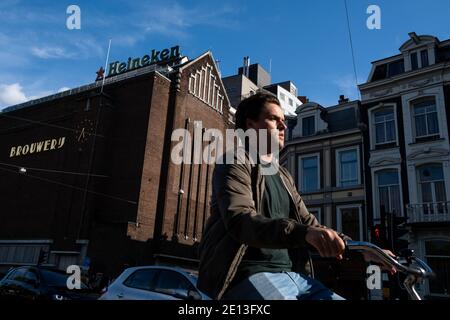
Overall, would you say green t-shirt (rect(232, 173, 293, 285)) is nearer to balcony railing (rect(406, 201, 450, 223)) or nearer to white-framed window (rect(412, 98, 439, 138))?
balcony railing (rect(406, 201, 450, 223))

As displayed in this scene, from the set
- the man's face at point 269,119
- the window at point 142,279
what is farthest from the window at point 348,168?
the man's face at point 269,119

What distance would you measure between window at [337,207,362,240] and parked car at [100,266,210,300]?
57.0ft

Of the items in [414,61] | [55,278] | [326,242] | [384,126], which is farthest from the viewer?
[384,126]

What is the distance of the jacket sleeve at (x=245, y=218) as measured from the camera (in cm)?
169

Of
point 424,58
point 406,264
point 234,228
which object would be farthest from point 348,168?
point 234,228

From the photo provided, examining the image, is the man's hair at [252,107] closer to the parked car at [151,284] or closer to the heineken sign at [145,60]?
the parked car at [151,284]

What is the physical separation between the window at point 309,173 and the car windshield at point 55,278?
700 inches

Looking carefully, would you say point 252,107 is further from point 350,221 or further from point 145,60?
point 145,60

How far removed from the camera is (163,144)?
110 feet

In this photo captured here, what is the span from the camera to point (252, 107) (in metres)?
2.50

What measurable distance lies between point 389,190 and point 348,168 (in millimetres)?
3144

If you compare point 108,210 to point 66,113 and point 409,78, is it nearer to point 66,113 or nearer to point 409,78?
point 66,113

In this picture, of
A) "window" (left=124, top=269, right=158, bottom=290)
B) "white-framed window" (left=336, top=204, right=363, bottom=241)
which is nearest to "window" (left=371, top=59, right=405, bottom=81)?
"white-framed window" (left=336, top=204, right=363, bottom=241)
